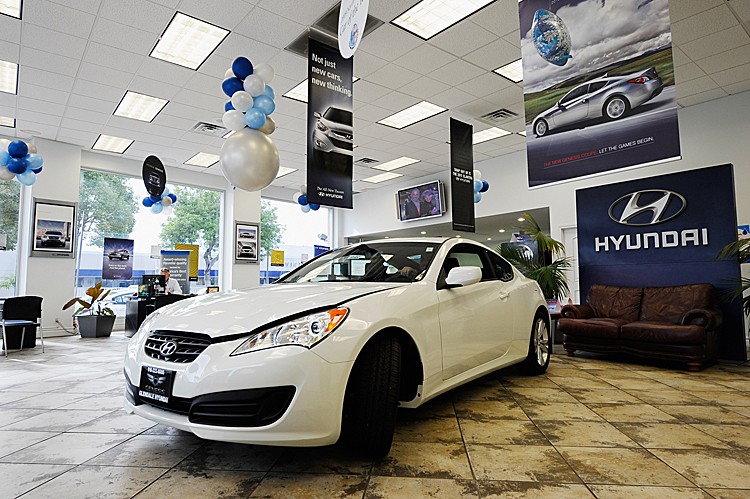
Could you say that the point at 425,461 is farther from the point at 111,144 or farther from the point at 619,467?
the point at 111,144

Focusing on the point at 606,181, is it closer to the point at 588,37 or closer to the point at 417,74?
the point at 417,74

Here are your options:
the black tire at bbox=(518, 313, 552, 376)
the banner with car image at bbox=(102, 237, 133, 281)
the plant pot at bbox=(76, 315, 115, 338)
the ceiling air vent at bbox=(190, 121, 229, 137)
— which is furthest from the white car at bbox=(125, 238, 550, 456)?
the banner with car image at bbox=(102, 237, 133, 281)

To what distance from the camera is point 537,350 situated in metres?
3.97

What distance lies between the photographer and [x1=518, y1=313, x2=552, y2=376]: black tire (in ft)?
12.9

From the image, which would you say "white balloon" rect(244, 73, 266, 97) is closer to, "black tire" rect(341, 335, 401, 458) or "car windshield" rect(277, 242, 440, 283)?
"car windshield" rect(277, 242, 440, 283)

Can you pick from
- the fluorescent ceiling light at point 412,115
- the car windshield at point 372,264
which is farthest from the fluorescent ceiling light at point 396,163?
the car windshield at point 372,264

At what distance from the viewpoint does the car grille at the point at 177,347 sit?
→ 190 centimetres

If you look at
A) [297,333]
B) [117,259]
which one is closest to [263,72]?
[297,333]

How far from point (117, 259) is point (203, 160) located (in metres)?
2.91

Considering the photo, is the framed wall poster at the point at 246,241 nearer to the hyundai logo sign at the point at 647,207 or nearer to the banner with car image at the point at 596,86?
the hyundai logo sign at the point at 647,207

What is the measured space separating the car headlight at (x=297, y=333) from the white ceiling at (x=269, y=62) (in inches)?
154

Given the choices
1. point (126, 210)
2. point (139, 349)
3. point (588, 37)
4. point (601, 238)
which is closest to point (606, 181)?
point (601, 238)

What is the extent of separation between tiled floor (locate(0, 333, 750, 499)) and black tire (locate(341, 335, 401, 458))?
0.10m

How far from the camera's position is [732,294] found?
15.9 ft
